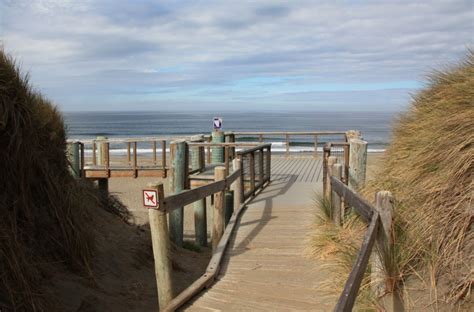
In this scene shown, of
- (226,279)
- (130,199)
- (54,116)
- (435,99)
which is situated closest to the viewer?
(226,279)

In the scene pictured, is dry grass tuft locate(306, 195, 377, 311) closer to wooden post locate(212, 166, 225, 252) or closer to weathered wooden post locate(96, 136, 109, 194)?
wooden post locate(212, 166, 225, 252)

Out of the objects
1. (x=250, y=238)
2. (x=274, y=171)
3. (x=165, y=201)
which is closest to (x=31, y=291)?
(x=165, y=201)

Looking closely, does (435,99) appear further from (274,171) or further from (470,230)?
(274,171)

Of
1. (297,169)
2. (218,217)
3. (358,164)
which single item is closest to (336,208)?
(358,164)

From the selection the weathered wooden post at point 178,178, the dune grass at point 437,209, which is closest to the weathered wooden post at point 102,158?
the weathered wooden post at point 178,178

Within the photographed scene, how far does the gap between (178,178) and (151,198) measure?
6.50 meters

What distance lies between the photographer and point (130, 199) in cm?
2025

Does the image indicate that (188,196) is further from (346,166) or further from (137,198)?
(137,198)

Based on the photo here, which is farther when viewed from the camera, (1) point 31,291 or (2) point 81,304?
(2) point 81,304

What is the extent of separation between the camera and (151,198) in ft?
14.1

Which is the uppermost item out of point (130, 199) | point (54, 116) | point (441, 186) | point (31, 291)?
point (54, 116)

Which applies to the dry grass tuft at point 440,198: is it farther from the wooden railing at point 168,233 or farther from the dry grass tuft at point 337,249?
the wooden railing at point 168,233

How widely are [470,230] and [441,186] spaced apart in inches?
20.4

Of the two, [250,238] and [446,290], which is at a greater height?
[446,290]
